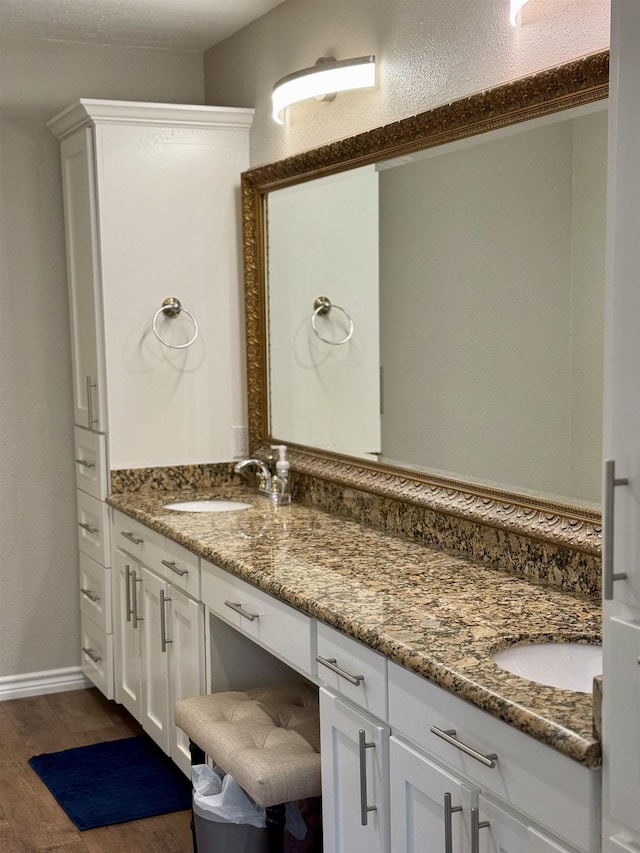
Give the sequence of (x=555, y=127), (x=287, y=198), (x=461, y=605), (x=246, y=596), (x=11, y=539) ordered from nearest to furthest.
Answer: (x=461, y=605), (x=555, y=127), (x=246, y=596), (x=287, y=198), (x=11, y=539)

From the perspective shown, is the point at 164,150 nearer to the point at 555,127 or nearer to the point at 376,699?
the point at 555,127

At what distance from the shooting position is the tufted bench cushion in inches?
87.4

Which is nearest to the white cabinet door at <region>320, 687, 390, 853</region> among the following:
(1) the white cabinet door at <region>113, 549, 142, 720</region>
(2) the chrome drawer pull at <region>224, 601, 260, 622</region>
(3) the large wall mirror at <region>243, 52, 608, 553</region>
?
(2) the chrome drawer pull at <region>224, 601, 260, 622</region>

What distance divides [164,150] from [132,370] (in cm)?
77

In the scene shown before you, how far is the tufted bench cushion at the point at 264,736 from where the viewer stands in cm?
222

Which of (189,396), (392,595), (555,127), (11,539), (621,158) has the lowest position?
(11,539)

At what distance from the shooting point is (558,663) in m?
1.91

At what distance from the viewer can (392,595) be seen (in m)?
2.22

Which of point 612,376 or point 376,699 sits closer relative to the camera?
point 612,376

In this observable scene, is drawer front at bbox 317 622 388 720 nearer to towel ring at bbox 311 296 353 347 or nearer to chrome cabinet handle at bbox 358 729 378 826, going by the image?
chrome cabinet handle at bbox 358 729 378 826

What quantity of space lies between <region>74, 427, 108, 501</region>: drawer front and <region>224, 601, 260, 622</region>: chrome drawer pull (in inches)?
44.9

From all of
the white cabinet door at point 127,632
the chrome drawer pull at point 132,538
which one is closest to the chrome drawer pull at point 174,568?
the chrome drawer pull at point 132,538

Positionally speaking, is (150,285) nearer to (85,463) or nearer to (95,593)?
(85,463)

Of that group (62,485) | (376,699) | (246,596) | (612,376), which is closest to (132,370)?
(62,485)
